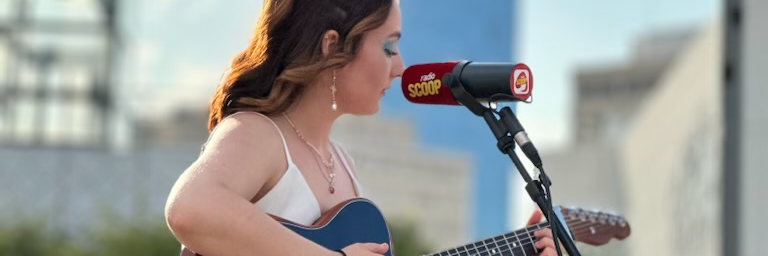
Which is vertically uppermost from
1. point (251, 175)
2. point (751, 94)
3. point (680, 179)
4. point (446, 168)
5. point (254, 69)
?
point (254, 69)

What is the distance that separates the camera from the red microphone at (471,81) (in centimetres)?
252

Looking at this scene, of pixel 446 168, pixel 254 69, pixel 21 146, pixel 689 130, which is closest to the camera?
pixel 254 69

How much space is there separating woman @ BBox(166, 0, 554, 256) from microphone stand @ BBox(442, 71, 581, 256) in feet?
0.45

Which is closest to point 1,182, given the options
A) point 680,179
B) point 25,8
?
point 25,8

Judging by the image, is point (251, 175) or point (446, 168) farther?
point (446, 168)

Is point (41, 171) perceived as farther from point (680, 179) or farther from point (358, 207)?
point (358, 207)

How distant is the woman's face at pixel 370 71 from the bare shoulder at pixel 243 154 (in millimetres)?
173

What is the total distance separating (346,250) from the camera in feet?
7.89

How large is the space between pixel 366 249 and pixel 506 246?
1.27ft

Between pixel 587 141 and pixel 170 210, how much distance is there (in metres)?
37.0

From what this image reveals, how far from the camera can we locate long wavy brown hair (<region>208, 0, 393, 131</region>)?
2459 mm

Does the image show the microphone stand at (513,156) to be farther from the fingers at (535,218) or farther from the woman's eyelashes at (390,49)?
the fingers at (535,218)

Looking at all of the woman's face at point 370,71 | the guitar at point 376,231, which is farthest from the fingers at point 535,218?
the woman's face at point 370,71

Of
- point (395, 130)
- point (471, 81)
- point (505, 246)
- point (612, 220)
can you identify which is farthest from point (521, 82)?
point (395, 130)
